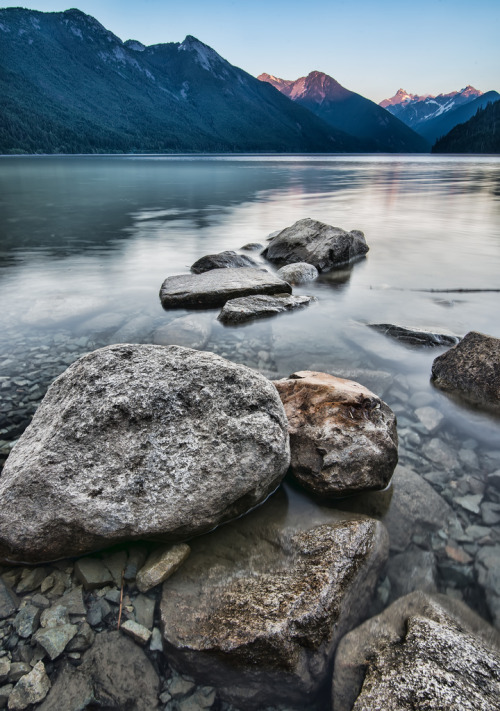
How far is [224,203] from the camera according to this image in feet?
81.1

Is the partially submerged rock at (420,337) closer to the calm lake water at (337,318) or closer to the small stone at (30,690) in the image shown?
the calm lake water at (337,318)

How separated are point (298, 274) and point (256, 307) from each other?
8.85ft

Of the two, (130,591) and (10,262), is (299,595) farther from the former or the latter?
(10,262)

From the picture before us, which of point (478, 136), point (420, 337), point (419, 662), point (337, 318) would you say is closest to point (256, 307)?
point (337, 318)

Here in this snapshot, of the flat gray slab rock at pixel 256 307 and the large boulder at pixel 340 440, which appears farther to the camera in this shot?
the flat gray slab rock at pixel 256 307

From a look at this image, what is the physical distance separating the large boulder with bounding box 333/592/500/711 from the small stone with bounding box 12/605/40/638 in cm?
175

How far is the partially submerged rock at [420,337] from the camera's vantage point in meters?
6.06

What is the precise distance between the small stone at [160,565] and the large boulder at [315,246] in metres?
8.47

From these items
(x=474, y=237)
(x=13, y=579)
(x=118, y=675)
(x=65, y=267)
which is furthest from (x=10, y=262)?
(x=474, y=237)

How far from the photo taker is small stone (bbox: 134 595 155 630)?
98.8 inches

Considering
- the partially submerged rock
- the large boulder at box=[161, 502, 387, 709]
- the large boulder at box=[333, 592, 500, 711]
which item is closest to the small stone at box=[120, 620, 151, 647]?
the large boulder at box=[161, 502, 387, 709]

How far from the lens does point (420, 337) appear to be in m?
6.14

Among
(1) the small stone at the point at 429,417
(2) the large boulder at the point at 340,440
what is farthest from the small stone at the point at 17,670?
(1) the small stone at the point at 429,417

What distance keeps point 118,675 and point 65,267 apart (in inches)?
398
